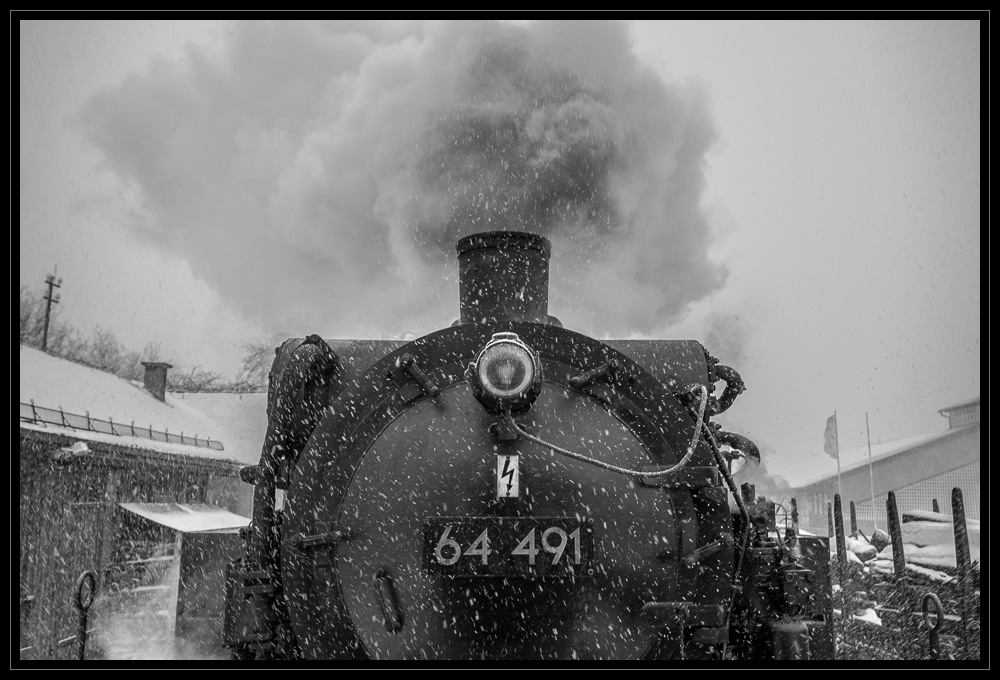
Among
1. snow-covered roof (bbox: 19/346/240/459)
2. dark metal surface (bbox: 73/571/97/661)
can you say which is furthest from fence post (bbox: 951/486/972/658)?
snow-covered roof (bbox: 19/346/240/459)

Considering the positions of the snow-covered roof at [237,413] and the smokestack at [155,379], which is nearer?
the smokestack at [155,379]

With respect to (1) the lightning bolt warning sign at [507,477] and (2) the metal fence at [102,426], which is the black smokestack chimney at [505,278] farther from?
(2) the metal fence at [102,426]

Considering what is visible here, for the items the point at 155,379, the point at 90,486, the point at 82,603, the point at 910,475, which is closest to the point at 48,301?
the point at 155,379

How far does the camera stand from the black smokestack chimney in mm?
3754

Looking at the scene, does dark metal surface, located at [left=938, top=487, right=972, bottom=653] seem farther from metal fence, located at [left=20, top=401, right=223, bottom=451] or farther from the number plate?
metal fence, located at [left=20, top=401, right=223, bottom=451]

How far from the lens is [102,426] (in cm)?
1358

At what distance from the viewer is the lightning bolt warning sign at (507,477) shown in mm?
2885

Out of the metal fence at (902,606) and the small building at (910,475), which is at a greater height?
the small building at (910,475)

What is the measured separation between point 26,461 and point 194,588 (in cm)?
886

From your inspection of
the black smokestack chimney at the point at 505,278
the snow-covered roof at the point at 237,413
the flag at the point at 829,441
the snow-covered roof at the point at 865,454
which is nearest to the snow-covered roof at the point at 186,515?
the snow-covered roof at the point at 237,413

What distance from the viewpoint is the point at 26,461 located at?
10867mm

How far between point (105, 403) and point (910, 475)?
19461 mm

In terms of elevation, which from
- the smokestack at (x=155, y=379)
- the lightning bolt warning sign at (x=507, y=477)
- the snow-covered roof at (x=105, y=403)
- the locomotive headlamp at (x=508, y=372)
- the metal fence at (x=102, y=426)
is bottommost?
Answer: the lightning bolt warning sign at (x=507, y=477)

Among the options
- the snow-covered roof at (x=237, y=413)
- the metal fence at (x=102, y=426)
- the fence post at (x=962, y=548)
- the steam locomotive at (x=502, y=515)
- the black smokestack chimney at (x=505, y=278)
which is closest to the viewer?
the steam locomotive at (x=502, y=515)
